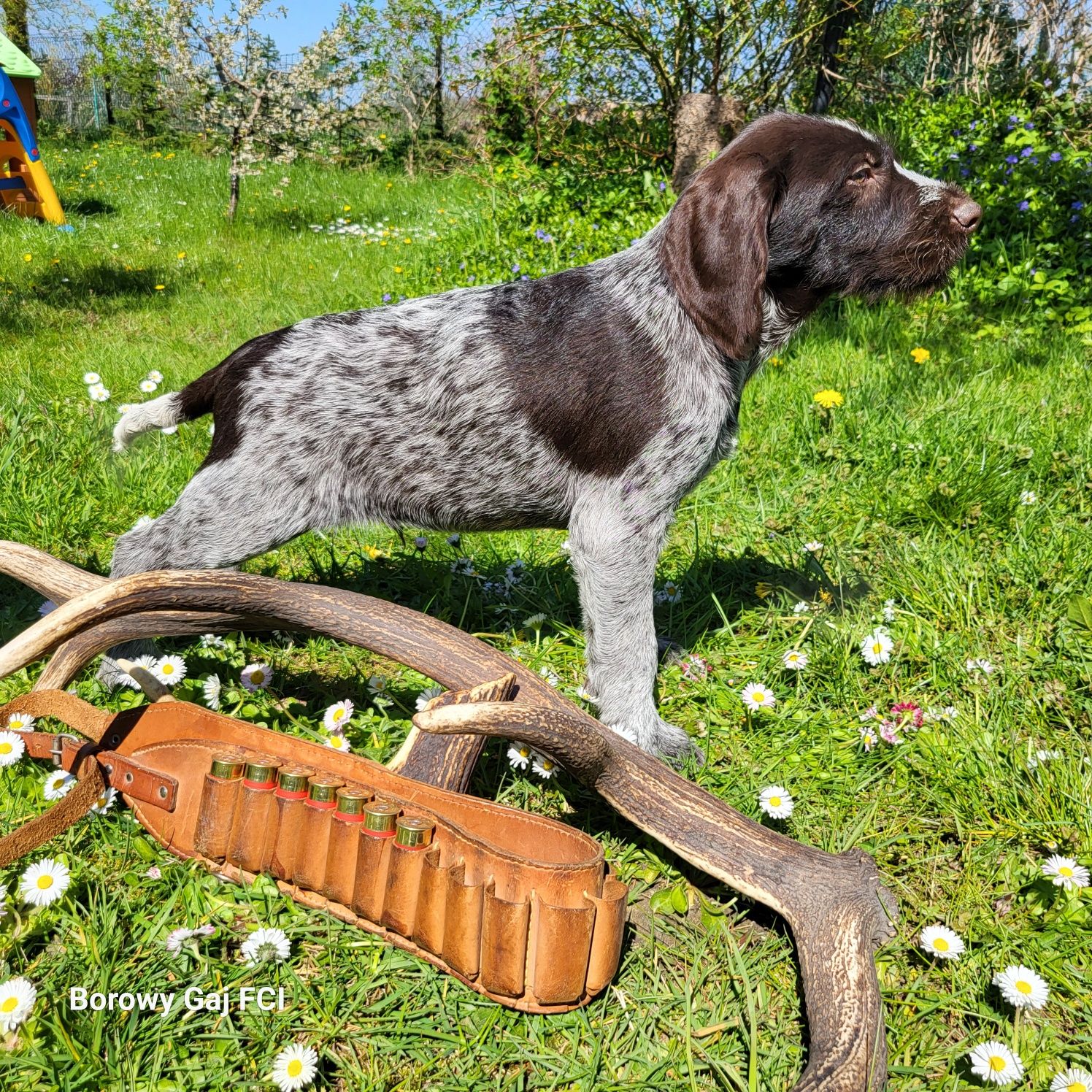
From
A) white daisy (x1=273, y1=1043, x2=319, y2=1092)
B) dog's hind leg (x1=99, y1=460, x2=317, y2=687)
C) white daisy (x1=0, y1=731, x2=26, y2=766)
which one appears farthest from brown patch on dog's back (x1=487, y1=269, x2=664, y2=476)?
white daisy (x1=273, y1=1043, x2=319, y2=1092)

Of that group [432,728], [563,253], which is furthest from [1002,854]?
[563,253]

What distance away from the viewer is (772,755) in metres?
2.89

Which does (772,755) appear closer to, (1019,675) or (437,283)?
(1019,675)

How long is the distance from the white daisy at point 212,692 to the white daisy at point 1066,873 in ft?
8.06

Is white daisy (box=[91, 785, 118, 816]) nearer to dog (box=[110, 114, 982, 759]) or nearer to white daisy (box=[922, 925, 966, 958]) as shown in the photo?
dog (box=[110, 114, 982, 759])

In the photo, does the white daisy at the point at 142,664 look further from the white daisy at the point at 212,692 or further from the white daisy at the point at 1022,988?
the white daisy at the point at 1022,988

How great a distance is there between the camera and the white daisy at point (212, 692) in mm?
2908

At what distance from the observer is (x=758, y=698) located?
9.95 feet

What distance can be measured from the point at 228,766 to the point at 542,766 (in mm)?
980

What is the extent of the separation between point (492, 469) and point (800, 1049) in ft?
6.29

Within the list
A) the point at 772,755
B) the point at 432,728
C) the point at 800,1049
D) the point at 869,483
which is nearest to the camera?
the point at 432,728

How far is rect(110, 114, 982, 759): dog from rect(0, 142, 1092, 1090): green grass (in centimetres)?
52

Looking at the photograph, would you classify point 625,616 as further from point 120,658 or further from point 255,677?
point 120,658

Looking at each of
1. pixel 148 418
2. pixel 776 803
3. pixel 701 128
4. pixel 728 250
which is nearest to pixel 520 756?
pixel 776 803
